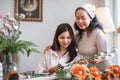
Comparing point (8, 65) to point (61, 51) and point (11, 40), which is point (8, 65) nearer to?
point (11, 40)

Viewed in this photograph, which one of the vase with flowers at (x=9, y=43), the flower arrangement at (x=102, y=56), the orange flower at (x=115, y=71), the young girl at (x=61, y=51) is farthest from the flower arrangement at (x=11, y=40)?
the orange flower at (x=115, y=71)

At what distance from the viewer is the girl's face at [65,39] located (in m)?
1.43

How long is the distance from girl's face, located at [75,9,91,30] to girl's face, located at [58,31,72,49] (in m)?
0.12

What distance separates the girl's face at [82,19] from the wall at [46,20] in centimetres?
59

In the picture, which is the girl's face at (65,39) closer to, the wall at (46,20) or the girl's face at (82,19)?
the girl's face at (82,19)

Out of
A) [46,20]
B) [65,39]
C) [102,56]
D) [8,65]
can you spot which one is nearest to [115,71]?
[102,56]

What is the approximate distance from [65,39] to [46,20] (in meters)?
0.75

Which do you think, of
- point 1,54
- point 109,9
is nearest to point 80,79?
point 1,54

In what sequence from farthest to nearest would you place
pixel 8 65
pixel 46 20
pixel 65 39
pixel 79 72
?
pixel 46 20 < pixel 65 39 < pixel 8 65 < pixel 79 72

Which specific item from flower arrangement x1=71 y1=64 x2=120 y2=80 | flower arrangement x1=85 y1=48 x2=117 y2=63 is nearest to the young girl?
flower arrangement x1=85 y1=48 x2=117 y2=63

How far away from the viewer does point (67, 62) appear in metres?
1.39

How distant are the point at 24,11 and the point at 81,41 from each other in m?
0.76

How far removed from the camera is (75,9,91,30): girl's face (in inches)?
57.7

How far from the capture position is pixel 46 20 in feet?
7.03
